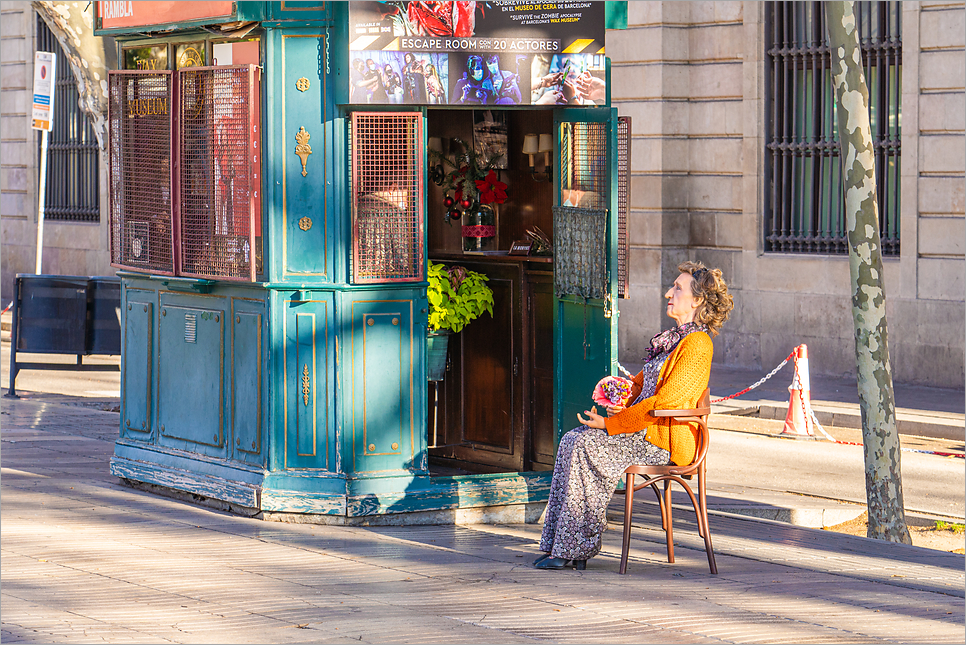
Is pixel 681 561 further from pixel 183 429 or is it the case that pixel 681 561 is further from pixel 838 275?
pixel 838 275

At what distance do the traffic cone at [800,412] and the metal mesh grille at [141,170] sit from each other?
6448 mm

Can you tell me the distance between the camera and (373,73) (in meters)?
7.66

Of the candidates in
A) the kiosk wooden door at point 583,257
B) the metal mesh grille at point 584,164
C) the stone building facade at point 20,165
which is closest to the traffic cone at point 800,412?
the kiosk wooden door at point 583,257

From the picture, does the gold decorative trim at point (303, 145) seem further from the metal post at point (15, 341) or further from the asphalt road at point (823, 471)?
the metal post at point (15, 341)

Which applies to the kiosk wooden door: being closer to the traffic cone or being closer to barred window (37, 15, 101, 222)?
the traffic cone

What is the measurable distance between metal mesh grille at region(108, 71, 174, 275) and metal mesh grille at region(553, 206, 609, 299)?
7.78ft

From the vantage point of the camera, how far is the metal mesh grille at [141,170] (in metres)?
8.57

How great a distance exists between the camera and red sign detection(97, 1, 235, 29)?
780 cm

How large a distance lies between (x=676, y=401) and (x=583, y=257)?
167cm

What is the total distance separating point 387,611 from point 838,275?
11057mm

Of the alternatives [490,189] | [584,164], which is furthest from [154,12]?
[584,164]

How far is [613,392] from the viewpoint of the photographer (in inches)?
273

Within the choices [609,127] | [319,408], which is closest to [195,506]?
[319,408]

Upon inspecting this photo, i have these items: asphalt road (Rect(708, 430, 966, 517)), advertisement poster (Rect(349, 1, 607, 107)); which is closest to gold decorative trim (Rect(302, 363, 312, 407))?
advertisement poster (Rect(349, 1, 607, 107))
